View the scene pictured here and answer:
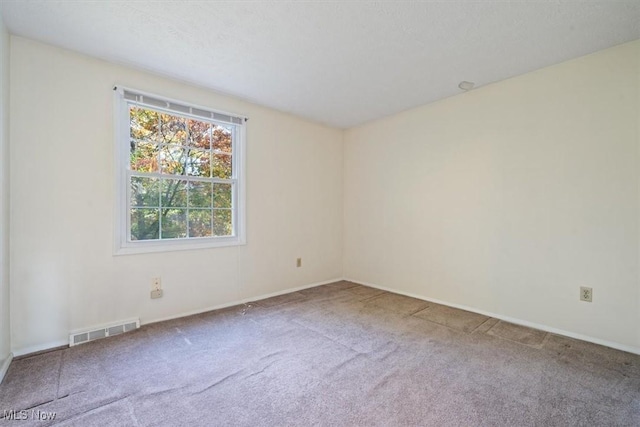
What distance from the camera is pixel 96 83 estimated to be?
2467mm

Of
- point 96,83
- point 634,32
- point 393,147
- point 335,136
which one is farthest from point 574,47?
point 96,83

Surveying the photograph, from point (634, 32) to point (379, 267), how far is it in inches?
125

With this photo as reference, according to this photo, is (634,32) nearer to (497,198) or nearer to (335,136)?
(497,198)

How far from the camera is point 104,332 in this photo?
8.04 feet

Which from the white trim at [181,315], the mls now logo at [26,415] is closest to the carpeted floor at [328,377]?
the mls now logo at [26,415]

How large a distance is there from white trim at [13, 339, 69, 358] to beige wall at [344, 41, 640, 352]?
335 cm

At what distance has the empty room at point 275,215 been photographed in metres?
1.78

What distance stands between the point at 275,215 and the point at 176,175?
4.05 feet

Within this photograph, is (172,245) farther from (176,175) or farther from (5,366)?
(5,366)

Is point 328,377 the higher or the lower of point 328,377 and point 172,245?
the lower

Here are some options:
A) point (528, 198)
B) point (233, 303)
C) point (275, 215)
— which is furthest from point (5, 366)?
point (528, 198)

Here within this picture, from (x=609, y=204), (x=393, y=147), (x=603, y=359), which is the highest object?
(x=393, y=147)

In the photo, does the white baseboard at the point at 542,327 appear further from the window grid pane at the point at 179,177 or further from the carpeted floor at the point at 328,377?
the window grid pane at the point at 179,177

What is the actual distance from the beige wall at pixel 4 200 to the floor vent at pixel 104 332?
37 centimetres
